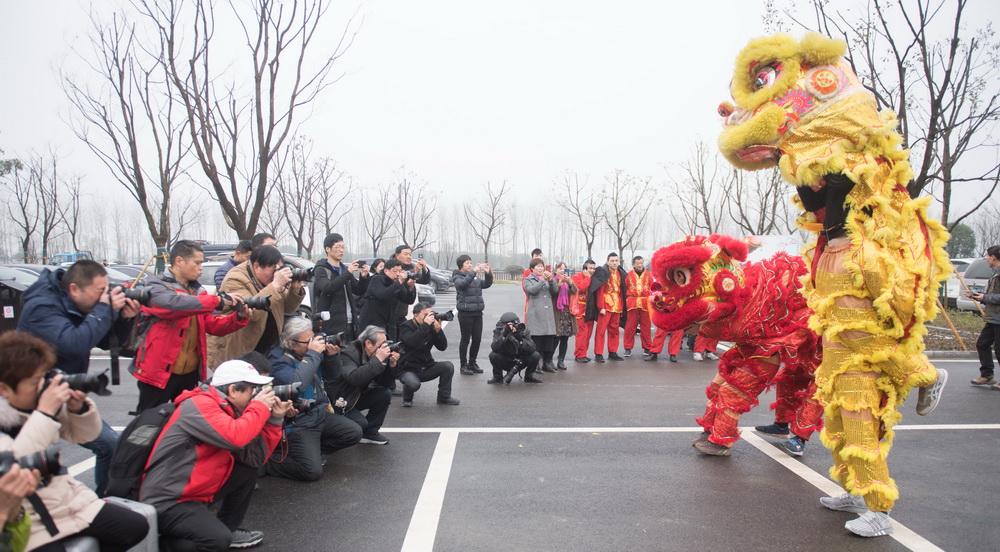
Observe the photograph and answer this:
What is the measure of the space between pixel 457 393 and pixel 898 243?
4.85 meters

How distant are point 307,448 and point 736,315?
326cm

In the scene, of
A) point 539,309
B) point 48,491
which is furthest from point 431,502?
point 539,309

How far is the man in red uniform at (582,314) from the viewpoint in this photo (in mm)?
9602

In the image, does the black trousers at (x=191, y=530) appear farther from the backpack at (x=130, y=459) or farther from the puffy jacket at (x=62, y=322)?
the puffy jacket at (x=62, y=322)

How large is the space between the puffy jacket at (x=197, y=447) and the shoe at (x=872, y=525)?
3.33m

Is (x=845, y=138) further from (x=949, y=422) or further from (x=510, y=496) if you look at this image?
(x=949, y=422)

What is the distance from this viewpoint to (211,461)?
122 inches

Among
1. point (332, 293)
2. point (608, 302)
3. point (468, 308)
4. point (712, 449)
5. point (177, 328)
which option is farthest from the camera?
point (608, 302)

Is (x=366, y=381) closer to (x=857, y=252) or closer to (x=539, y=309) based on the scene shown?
(x=857, y=252)

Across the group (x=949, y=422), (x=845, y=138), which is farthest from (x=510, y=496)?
(x=949, y=422)

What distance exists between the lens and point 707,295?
4.36 meters

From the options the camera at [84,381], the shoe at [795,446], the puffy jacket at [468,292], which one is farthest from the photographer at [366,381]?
the shoe at [795,446]

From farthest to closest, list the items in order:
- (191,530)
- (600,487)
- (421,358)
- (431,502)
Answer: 1. (421,358)
2. (600,487)
3. (431,502)
4. (191,530)

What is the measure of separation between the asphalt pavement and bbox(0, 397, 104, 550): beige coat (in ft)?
3.60
